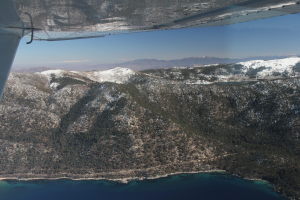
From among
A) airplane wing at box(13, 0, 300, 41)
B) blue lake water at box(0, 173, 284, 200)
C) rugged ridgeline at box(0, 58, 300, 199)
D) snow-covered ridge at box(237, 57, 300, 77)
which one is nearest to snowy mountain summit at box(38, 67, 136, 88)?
rugged ridgeline at box(0, 58, 300, 199)

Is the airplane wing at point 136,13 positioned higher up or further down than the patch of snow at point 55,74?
higher up

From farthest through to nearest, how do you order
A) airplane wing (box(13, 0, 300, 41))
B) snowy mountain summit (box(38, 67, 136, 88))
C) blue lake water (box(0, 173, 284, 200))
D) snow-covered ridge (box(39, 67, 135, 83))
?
snow-covered ridge (box(39, 67, 135, 83)) < snowy mountain summit (box(38, 67, 136, 88)) < blue lake water (box(0, 173, 284, 200)) < airplane wing (box(13, 0, 300, 41))

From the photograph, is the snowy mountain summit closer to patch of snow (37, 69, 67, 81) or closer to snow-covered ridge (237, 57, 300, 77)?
patch of snow (37, 69, 67, 81)

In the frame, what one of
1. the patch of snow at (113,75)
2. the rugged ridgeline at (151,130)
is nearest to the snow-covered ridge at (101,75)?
the patch of snow at (113,75)

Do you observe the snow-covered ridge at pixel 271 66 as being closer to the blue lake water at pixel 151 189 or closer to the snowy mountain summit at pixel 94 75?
the snowy mountain summit at pixel 94 75

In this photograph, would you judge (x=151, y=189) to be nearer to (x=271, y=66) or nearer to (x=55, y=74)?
(x=55, y=74)

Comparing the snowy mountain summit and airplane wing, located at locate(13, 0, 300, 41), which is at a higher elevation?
airplane wing, located at locate(13, 0, 300, 41)

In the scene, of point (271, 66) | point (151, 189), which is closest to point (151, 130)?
point (151, 189)
